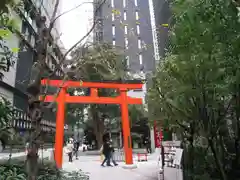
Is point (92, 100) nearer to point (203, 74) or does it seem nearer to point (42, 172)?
point (42, 172)

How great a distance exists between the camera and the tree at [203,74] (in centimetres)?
280

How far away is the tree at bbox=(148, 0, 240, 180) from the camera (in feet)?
9.19

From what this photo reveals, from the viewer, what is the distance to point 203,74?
4.40 metres

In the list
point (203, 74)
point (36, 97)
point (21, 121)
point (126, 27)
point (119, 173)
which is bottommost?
point (119, 173)

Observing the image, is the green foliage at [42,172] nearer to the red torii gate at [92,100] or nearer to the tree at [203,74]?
the tree at [203,74]

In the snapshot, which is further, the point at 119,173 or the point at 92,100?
the point at 92,100

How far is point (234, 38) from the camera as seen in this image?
322 cm

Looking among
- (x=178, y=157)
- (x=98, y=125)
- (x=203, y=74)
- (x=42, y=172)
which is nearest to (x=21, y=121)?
(x=98, y=125)

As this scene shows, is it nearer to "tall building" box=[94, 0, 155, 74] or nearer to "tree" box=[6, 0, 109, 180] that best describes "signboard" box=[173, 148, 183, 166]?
"tall building" box=[94, 0, 155, 74]

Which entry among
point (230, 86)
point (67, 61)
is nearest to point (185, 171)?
point (230, 86)

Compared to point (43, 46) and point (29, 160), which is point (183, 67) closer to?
point (43, 46)

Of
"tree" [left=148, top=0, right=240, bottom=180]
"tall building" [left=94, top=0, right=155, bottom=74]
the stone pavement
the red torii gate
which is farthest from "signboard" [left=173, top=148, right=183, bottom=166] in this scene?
the red torii gate

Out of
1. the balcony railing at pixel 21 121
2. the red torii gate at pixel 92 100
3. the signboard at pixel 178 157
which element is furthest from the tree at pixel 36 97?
the red torii gate at pixel 92 100

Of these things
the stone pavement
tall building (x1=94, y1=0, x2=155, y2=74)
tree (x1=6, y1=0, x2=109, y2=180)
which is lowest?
the stone pavement
